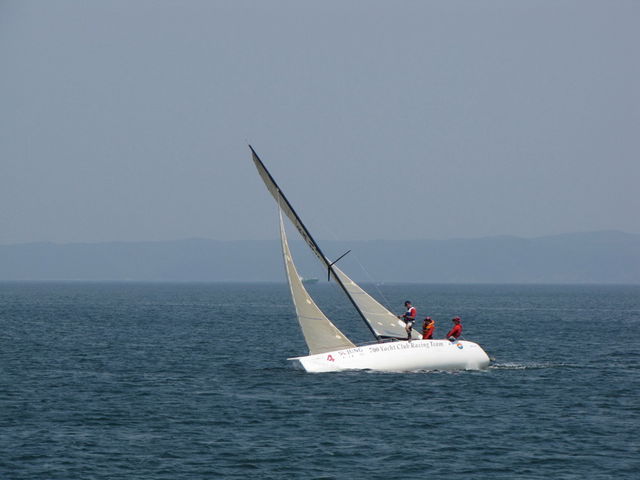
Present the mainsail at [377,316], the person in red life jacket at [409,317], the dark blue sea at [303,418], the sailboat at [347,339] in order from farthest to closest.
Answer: the mainsail at [377,316], the sailboat at [347,339], the person in red life jacket at [409,317], the dark blue sea at [303,418]

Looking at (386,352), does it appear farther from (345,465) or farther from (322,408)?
(345,465)

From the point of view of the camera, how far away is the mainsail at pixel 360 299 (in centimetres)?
3975

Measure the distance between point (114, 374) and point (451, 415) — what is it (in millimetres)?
17938

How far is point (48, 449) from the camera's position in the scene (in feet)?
88.8

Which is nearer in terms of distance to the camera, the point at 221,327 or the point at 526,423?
the point at 526,423

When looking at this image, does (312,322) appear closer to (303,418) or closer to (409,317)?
(409,317)

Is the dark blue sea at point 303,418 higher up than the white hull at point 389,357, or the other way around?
the white hull at point 389,357

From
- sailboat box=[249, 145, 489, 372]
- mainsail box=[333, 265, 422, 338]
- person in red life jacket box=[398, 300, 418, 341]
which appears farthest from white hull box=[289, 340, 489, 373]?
mainsail box=[333, 265, 422, 338]

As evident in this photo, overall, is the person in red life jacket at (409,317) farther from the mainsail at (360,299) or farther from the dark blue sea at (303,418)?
the dark blue sea at (303,418)

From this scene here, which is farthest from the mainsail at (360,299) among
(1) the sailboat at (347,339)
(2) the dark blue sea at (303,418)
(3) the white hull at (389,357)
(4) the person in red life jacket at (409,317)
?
(2) the dark blue sea at (303,418)

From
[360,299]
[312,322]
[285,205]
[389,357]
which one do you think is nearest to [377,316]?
[360,299]

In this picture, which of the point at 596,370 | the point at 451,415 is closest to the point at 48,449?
the point at 451,415

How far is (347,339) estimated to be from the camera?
39.8 meters

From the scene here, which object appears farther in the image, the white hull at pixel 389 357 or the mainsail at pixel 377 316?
the mainsail at pixel 377 316
